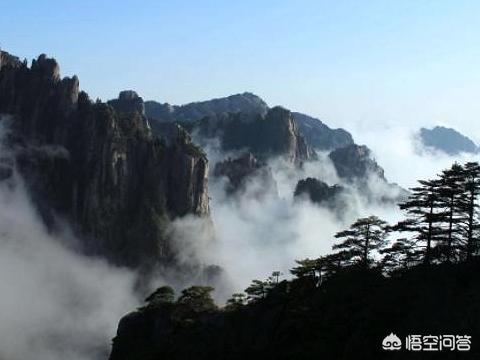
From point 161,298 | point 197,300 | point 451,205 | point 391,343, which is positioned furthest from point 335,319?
point 161,298

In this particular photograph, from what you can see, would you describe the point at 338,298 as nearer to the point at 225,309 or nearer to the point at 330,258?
the point at 330,258

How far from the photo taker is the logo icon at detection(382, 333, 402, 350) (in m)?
44.4

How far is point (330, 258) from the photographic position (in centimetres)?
6725

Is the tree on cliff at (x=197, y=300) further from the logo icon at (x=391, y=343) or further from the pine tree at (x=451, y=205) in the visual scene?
the logo icon at (x=391, y=343)

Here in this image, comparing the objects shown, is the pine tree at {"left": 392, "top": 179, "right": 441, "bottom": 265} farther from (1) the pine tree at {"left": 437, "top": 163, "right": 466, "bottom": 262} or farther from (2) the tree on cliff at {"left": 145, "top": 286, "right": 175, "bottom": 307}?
(2) the tree on cliff at {"left": 145, "top": 286, "right": 175, "bottom": 307}

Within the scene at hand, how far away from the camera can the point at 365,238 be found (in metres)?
66.5

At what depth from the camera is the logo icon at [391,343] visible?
4441 centimetres

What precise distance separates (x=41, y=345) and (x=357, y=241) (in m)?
148

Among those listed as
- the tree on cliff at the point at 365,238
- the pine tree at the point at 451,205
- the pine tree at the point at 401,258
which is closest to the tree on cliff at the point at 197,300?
the tree on cliff at the point at 365,238

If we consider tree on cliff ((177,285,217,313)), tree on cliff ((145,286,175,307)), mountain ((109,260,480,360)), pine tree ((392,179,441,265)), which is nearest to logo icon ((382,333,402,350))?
mountain ((109,260,480,360))

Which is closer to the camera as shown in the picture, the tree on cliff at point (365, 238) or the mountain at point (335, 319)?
the mountain at point (335, 319)

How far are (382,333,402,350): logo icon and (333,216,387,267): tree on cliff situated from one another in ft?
65.1

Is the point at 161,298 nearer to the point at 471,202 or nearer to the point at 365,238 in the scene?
the point at 365,238

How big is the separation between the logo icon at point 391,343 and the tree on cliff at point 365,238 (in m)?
19.8
